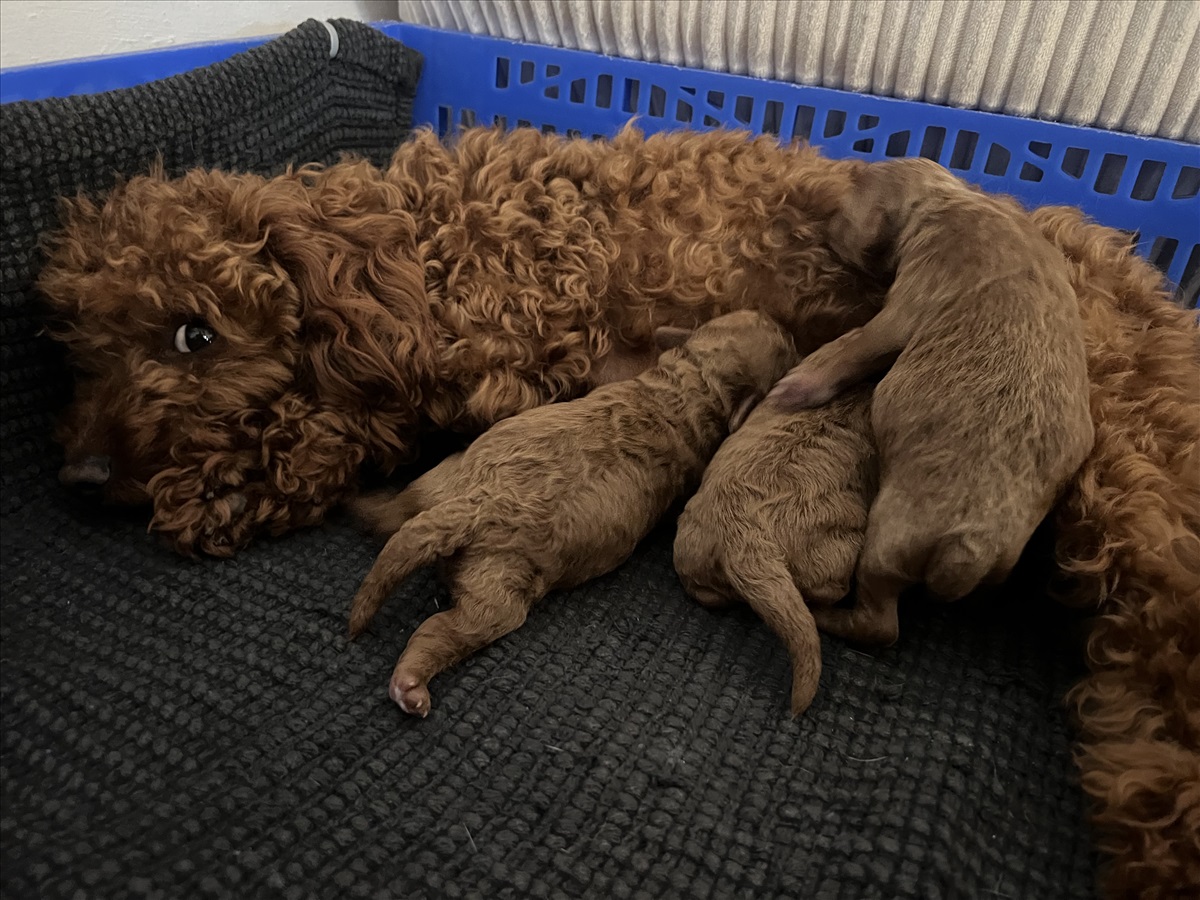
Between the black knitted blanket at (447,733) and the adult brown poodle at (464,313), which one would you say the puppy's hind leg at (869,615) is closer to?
the black knitted blanket at (447,733)

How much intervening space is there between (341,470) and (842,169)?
0.86 meters

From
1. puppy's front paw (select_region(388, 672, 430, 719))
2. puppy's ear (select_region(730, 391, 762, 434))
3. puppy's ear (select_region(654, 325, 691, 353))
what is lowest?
puppy's front paw (select_region(388, 672, 430, 719))

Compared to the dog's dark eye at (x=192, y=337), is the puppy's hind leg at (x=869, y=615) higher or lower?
lower

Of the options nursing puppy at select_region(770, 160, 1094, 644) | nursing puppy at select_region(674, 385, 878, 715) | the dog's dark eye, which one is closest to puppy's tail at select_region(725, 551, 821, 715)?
nursing puppy at select_region(674, 385, 878, 715)

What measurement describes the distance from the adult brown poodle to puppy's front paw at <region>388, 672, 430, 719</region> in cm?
38

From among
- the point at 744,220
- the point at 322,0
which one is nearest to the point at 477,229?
the point at 744,220

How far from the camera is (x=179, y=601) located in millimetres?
1126

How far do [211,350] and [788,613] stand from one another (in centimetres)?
80

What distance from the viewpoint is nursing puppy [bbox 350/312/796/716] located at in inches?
39.3

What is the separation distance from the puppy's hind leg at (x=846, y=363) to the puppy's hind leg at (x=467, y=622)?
40cm

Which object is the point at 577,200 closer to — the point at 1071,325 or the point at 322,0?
the point at 1071,325

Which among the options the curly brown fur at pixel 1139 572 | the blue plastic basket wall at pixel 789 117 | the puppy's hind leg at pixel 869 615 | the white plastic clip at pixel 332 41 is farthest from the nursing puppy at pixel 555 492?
the white plastic clip at pixel 332 41

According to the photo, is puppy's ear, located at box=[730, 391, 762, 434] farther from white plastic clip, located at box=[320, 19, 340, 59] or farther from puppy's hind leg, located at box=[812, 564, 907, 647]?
white plastic clip, located at box=[320, 19, 340, 59]

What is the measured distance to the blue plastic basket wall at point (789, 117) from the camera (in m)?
1.49
